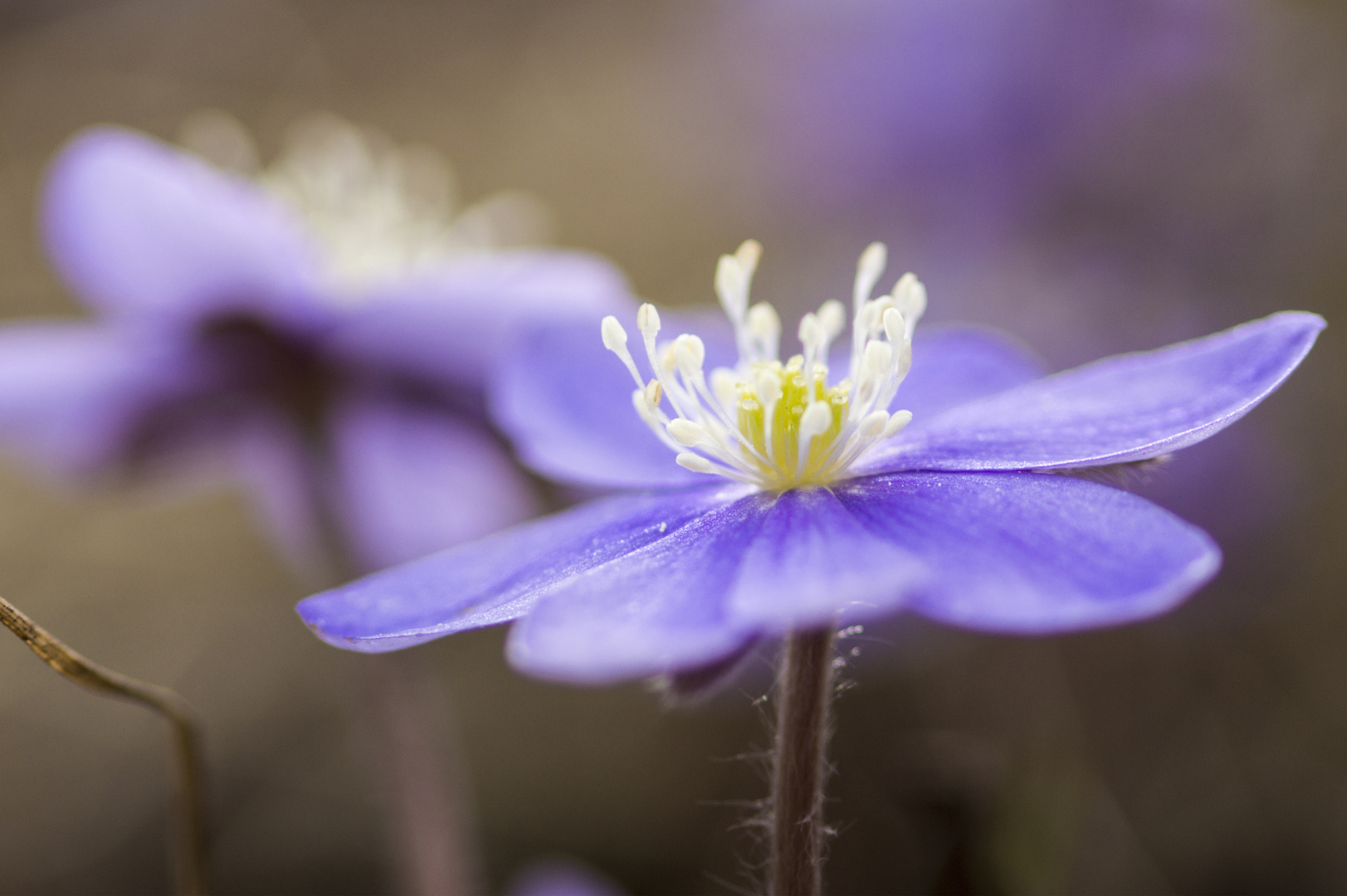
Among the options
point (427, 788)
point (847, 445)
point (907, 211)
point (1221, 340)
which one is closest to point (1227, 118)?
point (907, 211)

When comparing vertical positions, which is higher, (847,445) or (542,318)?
(542,318)

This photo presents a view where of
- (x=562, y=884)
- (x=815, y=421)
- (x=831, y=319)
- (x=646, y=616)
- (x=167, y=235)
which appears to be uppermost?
(x=167, y=235)

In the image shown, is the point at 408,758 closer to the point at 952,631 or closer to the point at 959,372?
the point at 959,372

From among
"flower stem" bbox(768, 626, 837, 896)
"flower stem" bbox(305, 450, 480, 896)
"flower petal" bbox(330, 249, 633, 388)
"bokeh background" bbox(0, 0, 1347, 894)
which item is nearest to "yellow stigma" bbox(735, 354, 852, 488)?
"flower stem" bbox(768, 626, 837, 896)

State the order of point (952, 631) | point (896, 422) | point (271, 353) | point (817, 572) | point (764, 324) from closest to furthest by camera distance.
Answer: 1. point (817, 572)
2. point (896, 422)
3. point (764, 324)
4. point (271, 353)
5. point (952, 631)

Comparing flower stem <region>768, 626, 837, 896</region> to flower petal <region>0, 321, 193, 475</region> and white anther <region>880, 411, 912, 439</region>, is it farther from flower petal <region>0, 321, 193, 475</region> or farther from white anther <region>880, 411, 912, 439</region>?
flower petal <region>0, 321, 193, 475</region>

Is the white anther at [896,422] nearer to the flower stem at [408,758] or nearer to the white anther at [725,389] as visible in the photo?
the white anther at [725,389]

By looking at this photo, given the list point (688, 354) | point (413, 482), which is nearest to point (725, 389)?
point (688, 354)

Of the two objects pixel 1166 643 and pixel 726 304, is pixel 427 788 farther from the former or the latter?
pixel 1166 643
